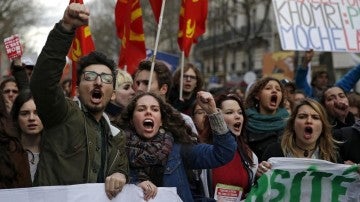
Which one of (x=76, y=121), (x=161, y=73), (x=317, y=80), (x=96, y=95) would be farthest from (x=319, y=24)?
(x=76, y=121)

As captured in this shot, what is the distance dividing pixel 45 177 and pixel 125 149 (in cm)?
55

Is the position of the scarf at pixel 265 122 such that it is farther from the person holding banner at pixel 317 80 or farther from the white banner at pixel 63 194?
the white banner at pixel 63 194

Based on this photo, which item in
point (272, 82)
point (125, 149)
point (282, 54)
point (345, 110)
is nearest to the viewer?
point (125, 149)

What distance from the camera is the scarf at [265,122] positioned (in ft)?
17.3

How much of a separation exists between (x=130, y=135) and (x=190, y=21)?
2.86 meters

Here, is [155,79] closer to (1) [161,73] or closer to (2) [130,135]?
(1) [161,73]

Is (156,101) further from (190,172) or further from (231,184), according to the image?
(231,184)

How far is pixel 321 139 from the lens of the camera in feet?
14.5

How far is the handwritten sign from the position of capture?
276 inches

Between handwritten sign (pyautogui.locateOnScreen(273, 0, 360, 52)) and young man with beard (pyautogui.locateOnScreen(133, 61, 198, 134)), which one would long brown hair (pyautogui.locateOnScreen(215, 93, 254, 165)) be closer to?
young man with beard (pyautogui.locateOnScreen(133, 61, 198, 134))

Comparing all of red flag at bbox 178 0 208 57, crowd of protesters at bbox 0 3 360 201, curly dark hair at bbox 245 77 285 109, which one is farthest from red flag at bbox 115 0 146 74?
curly dark hair at bbox 245 77 285 109

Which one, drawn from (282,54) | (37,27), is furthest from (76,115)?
(37,27)

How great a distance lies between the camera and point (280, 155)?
435cm

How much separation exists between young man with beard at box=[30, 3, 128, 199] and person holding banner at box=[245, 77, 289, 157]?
6.24ft
